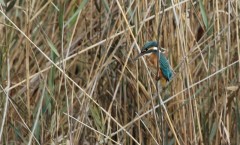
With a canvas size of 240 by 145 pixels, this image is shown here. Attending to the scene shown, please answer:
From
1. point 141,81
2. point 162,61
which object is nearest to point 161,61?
point 162,61

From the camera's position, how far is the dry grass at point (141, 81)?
221cm

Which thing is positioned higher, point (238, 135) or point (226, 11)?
point (226, 11)

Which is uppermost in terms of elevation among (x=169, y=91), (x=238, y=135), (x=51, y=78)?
(x=51, y=78)

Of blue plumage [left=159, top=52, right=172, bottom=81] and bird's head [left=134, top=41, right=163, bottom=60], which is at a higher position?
bird's head [left=134, top=41, right=163, bottom=60]

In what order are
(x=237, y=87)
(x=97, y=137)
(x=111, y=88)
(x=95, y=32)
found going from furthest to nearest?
(x=95, y=32) → (x=111, y=88) → (x=97, y=137) → (x=237, y=87)

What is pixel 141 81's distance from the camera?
7.95 feet

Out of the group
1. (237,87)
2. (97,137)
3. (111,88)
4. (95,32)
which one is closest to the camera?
(237,87)

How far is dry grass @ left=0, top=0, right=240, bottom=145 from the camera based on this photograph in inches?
86.8

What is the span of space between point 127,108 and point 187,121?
36cm

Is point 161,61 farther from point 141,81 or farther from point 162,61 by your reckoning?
point 141,81

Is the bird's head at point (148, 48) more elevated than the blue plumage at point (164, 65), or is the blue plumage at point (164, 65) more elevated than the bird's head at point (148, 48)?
the bird's head at point (148, 48)

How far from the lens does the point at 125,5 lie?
252 cm

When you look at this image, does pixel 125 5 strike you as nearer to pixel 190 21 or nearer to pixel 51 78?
pixel 190 21

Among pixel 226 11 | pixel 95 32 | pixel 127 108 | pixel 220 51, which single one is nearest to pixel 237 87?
pixel 220 51
